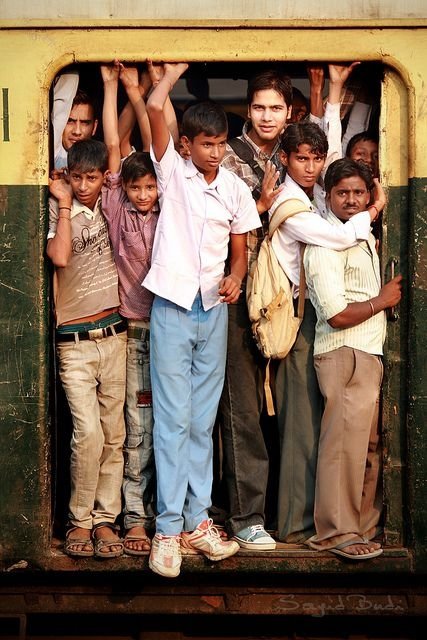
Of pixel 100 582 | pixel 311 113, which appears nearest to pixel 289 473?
pixel 100 582

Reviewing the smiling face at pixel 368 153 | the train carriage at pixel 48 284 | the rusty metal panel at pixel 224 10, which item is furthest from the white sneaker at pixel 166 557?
the rusty metal panel at pixel 224 10

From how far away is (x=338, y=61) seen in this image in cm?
412

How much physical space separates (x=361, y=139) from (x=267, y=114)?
41 cm

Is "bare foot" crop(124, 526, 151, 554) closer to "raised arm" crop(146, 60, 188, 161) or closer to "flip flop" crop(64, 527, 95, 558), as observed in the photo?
"flip flop" crop(64, 527, 95, 558)

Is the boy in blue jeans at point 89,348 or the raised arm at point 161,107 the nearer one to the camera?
the raised arm at point 161,107

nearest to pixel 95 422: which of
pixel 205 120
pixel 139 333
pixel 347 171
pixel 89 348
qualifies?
pixel 89 348

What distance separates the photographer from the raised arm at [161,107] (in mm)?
3900

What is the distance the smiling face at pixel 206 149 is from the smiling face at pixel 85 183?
37 centimetres

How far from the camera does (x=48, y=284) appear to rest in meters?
4.18

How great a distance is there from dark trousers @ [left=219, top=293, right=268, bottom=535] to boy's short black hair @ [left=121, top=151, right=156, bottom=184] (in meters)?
0.65

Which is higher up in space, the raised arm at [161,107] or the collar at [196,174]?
the raised arm at [161,107]

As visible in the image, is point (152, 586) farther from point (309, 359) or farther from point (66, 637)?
point (309, 359)

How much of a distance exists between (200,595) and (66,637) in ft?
2.08

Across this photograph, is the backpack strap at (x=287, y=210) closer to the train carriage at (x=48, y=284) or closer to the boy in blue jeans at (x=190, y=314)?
the boy in blue jeans at (x=190, y=314)
